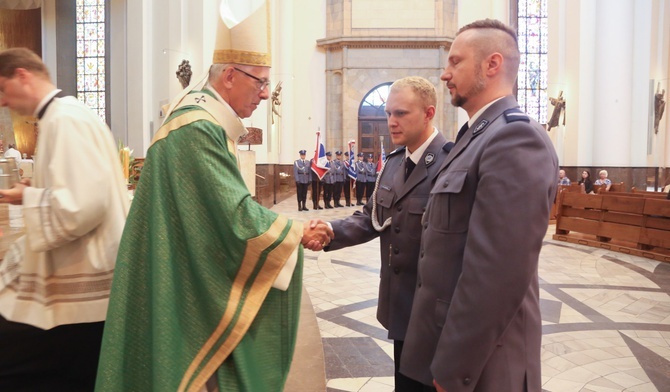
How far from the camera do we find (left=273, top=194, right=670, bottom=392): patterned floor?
3279 mm

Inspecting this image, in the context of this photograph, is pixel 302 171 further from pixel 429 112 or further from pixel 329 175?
pixel 429 112

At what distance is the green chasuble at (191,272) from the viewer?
167cm

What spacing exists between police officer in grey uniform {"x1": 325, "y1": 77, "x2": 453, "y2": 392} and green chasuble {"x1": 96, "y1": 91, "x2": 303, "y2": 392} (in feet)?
1.72

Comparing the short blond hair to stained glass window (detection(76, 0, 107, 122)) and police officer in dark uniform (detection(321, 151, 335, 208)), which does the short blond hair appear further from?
stained glass window (detection(76, 0, 107, 122))

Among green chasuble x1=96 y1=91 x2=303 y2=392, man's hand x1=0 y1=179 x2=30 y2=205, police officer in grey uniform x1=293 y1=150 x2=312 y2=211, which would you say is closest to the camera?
green chasuble x1=96 y1=91 x2=303 y2=392

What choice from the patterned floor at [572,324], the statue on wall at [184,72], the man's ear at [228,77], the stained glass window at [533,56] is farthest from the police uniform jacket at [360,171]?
the man's ear at [228,77]

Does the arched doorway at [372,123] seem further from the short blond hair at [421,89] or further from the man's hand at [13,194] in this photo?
the man's hand at [13,194]

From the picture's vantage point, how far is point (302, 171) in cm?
1491

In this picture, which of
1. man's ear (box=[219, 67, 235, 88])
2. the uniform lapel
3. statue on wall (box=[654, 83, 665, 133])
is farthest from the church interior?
the uniform lapel

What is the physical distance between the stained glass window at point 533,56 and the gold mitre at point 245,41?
903 inches

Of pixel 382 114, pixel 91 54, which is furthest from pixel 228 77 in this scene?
pixel 382 114

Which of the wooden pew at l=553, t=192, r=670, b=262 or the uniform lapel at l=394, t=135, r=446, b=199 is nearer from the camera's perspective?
the uniform lapel at l=394, t=135, r=446, b=199

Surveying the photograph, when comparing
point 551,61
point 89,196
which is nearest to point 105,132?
point 89,196

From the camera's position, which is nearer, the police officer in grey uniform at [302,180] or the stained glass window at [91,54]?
the police officer in grey uniform at [302,180]
